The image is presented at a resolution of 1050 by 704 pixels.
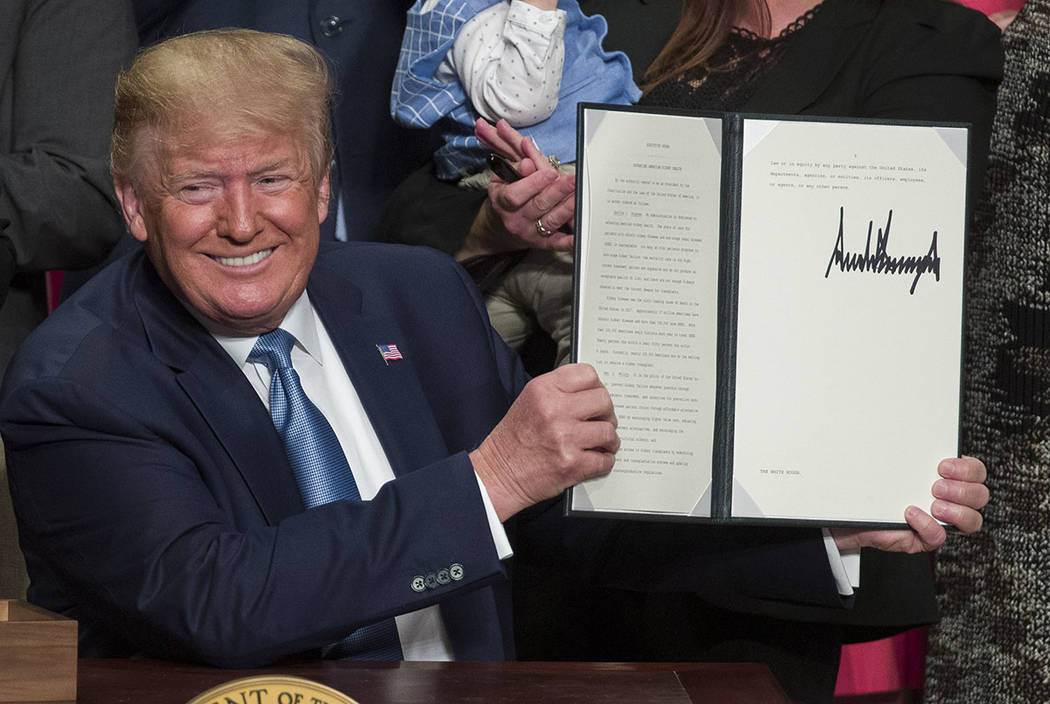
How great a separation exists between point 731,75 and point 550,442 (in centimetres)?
93

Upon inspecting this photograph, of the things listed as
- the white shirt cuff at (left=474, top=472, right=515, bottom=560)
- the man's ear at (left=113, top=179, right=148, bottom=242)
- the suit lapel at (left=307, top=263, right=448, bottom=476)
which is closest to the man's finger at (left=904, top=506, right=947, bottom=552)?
the white shirt cuff at (left=474, top=472, right=515, bottom=560)

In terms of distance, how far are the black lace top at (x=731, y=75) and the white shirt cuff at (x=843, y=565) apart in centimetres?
75

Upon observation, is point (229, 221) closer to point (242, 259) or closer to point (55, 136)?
point (242, 259)

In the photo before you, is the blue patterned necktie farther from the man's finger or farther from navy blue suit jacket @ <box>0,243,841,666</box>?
the man's finger

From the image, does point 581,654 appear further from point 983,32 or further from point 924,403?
point 983,32

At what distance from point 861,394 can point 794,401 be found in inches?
3.3

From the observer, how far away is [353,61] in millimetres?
2457

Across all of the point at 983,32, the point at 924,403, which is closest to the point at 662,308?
the point at 924,403

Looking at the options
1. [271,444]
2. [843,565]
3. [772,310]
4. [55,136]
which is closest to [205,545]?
[271,444]

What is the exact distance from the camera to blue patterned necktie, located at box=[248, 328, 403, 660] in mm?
1650

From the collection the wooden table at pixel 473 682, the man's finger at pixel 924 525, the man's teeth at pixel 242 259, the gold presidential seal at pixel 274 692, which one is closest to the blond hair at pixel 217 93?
the man's teeth at pixel 242 259

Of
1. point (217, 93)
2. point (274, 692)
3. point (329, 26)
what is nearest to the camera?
point (274, 692)
